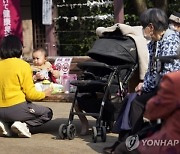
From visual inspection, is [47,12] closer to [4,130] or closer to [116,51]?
[4,130]

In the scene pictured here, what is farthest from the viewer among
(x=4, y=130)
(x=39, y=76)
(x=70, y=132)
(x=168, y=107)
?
(x=39, y=76)

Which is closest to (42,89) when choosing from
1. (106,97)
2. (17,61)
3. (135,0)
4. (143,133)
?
(17,61)

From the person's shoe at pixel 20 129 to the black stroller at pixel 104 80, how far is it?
51cm

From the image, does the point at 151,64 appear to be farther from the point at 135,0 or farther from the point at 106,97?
the point at 135,0

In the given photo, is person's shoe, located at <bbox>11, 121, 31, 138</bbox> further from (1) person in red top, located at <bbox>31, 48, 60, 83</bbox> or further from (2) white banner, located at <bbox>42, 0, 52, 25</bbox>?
(2) white banner, located at <bbox>42, 0, 52, 25</bbox>

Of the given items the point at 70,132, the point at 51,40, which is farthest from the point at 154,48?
the point at 51,40

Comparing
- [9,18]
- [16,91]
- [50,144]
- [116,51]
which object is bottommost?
[50,144]

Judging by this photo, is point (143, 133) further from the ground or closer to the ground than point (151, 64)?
closer to the ground

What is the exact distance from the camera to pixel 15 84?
7.01 metres

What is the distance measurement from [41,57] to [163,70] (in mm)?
2928

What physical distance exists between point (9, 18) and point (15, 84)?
621 centimetres

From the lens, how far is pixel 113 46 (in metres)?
6.83

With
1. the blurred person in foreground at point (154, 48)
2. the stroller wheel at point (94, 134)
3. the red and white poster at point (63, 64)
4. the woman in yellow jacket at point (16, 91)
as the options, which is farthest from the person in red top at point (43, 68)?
the blurred person in foreground at point (154, 48)

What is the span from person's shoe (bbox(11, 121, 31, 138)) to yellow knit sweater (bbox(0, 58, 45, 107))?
25 centimetres
